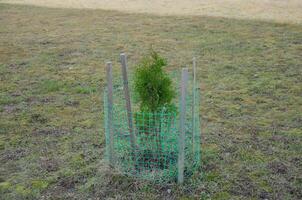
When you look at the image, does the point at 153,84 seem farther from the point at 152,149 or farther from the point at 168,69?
the point at 168,69

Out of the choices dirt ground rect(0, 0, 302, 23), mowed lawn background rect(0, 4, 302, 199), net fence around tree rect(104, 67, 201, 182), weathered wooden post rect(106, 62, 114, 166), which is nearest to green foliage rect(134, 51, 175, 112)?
net fence around tree rect(104, 67, 201, 182)

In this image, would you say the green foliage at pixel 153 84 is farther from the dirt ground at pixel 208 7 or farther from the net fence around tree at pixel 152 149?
the dirt ground at pixel 208 7

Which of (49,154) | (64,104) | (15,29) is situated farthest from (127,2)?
(49,154)

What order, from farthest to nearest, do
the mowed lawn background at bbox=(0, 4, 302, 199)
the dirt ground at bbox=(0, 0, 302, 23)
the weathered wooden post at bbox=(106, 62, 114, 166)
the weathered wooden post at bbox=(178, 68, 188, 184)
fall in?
the dirt ground at bbox=(0, 0, 302, 23) < the mowed lawn background at bbox=(0, 4, 302, 199) < the weathered wooden post at bbox=(106, 62, 114, 166) < the weathered wooden post at bbox=(178, 68, 188, 184)

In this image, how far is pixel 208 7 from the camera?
14.7m

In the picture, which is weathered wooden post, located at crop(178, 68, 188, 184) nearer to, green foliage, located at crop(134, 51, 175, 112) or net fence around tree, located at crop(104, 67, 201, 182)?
net fence around tree, located at crop(104, 67, 201, 182)

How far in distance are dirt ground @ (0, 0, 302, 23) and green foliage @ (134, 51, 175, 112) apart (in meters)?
8.69

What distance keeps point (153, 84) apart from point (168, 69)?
13.0 ft

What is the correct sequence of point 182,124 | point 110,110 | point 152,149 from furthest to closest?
point 152,149
point 110,110
point 182,124

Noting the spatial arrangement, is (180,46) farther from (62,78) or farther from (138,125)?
(138,125)

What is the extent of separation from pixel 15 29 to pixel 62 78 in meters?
4.83

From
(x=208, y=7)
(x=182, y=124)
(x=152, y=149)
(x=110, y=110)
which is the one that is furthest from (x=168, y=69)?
(x=208, y=7)

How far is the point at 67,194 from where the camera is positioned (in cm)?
438

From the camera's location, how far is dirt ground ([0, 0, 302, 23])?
42.7 feet
